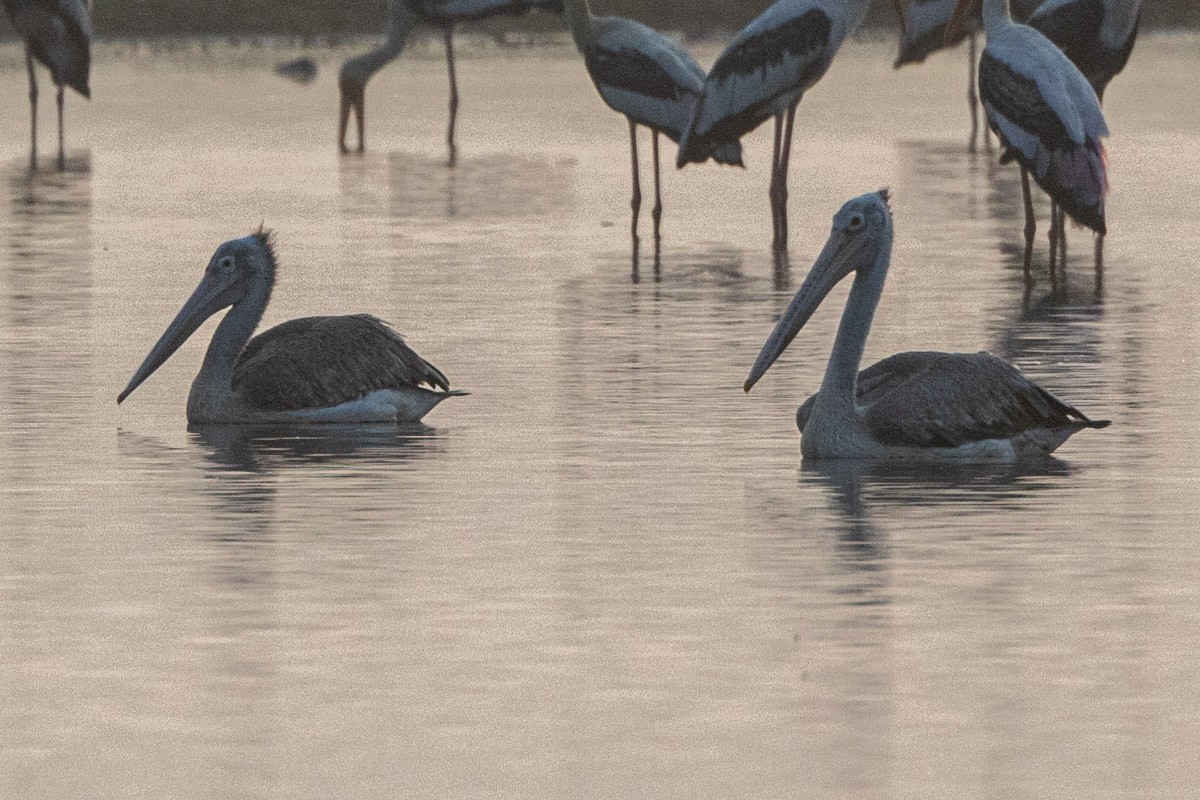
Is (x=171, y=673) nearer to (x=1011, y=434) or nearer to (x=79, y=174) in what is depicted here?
(x=1011, y=434)

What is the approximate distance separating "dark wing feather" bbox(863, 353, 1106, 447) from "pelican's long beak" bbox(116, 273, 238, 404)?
2736 millimetres

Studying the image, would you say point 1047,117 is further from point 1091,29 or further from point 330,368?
point 330,368

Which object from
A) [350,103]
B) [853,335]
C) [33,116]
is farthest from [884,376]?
[350,103]

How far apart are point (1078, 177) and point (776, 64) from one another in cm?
340

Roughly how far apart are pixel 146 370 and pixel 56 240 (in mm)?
7407

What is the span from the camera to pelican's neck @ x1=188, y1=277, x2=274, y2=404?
11.4 meters

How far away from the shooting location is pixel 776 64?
753 inches

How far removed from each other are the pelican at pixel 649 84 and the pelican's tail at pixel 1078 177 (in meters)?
3.68

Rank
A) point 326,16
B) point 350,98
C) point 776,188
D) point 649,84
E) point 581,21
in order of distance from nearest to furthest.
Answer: point 776,188 < point 649,84 < point 581,21 < point 350,98 < point 326,16

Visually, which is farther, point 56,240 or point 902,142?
point 902,142

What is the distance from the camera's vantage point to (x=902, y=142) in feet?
92.5

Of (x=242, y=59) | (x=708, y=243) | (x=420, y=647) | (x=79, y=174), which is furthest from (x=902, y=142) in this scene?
(x=420, y=647)

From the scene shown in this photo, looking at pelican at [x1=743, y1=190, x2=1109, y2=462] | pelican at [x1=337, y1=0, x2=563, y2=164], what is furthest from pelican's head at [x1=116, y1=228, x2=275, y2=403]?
pelican at [x1=337, y1=0, x2=563, y2=164]

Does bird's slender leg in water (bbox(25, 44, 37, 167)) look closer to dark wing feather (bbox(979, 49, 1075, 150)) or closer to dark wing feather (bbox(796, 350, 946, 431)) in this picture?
dark wing feather (bbox(979, 49, 1075, 150))
